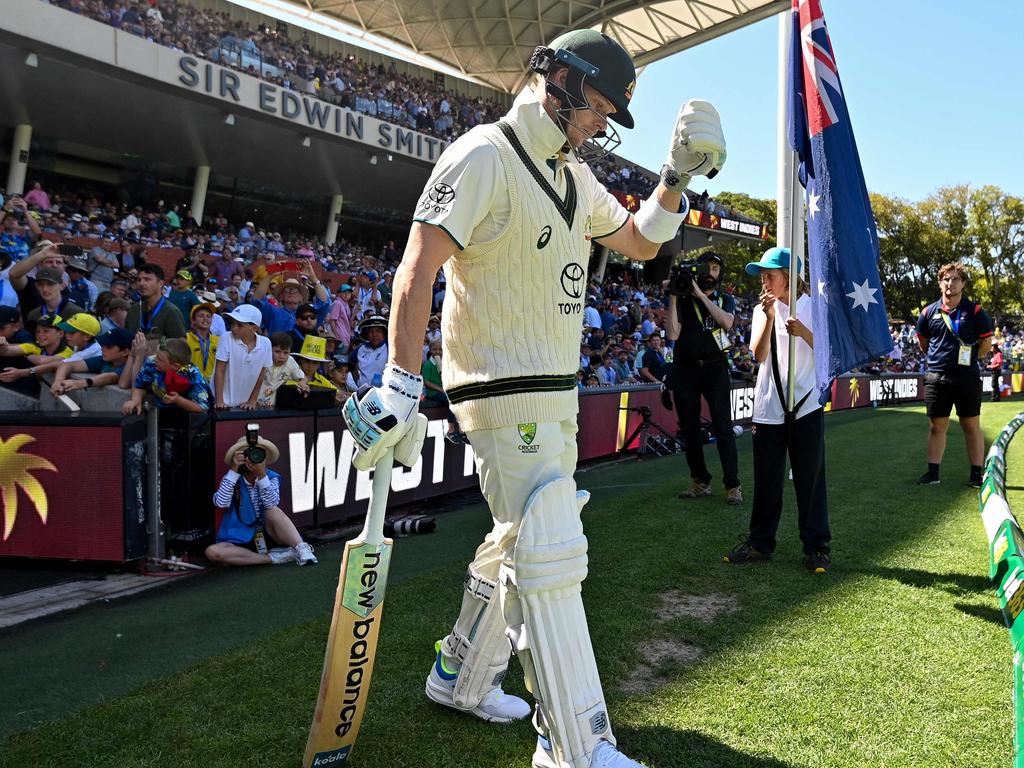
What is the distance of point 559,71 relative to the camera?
253cm

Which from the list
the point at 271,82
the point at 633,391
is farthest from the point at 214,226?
the point at 633,391

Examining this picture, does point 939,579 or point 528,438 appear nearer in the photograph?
point 528,438

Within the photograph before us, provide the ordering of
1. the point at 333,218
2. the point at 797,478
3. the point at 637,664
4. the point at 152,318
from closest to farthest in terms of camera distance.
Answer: the point at 637,664 < the point at 797,478 < the point at 152,318 < the point at 333,218

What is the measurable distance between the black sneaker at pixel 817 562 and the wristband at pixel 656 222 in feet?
9.19

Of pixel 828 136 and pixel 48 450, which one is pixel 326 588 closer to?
pixel 48 450

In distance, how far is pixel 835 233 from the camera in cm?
475

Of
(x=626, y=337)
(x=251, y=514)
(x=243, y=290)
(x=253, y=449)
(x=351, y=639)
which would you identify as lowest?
(x=251, y=514)

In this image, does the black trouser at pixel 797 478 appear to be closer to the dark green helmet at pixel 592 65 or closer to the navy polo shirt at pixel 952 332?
the dark green helmet at pixel 592 65

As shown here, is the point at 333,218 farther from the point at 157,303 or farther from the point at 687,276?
the point at 687,276

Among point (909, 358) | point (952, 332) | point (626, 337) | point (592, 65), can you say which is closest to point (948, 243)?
point (909, 358)

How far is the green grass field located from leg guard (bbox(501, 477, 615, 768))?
1.38 ft

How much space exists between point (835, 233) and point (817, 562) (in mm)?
2081

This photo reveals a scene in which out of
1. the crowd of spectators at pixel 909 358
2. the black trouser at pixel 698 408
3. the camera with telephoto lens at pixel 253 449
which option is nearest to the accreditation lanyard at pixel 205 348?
the camera with telephoto lens at pixel 253 449

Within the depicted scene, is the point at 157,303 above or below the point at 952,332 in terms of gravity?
above
